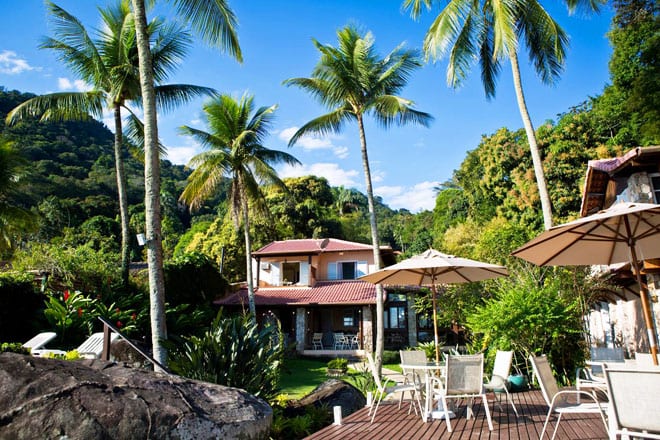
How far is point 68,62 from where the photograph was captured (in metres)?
14.9

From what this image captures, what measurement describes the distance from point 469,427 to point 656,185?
10.00 m

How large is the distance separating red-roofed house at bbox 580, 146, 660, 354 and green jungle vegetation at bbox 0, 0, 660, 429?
69.4 inches

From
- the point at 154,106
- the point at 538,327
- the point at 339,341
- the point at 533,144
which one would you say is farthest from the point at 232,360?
the point at 339,341

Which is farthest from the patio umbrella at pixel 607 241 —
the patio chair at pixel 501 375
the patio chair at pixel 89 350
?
the patio chair at pixel 89 350

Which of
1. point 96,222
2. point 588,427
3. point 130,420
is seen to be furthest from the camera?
point 96,222

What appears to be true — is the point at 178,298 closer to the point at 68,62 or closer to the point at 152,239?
the point at 68,62

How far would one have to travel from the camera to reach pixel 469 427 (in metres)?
5.86

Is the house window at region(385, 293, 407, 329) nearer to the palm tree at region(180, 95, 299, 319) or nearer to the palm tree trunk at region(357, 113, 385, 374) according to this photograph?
the palm tree at region(180, 95, 299, 319)

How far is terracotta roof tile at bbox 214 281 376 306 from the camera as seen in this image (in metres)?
23.2

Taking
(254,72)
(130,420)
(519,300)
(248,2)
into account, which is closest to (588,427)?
(519,300)

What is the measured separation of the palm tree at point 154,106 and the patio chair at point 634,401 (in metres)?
5.93

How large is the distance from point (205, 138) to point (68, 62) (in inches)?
260

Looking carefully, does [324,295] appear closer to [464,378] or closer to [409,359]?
[409,359]

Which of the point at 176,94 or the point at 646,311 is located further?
the point at 176,94
